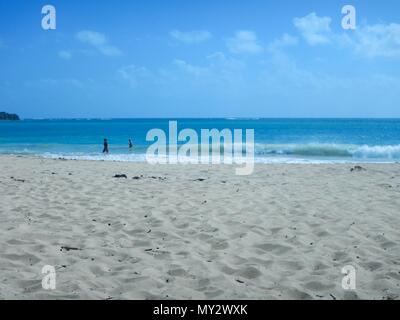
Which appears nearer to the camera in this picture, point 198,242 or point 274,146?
point 198,242

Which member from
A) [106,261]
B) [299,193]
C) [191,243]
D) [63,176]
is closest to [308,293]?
[191,243]

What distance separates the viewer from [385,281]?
380 cm

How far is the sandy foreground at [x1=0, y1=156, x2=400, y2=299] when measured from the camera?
3.70 meters

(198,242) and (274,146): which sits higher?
(274,146)

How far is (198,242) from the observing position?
502 cm

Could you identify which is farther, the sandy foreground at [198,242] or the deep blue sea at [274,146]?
the deep blue sea at [274,146]

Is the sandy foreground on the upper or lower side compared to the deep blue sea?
lower

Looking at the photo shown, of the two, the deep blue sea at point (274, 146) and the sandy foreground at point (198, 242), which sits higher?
the deep blue sea at point (274, 146)

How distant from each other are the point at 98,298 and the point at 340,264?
8.57 feet

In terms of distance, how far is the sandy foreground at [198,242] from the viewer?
3.70 metres

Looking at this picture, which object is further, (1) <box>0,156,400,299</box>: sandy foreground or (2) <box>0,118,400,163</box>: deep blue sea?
(2) <box>0,118,400,163</box>: deep blue sea
